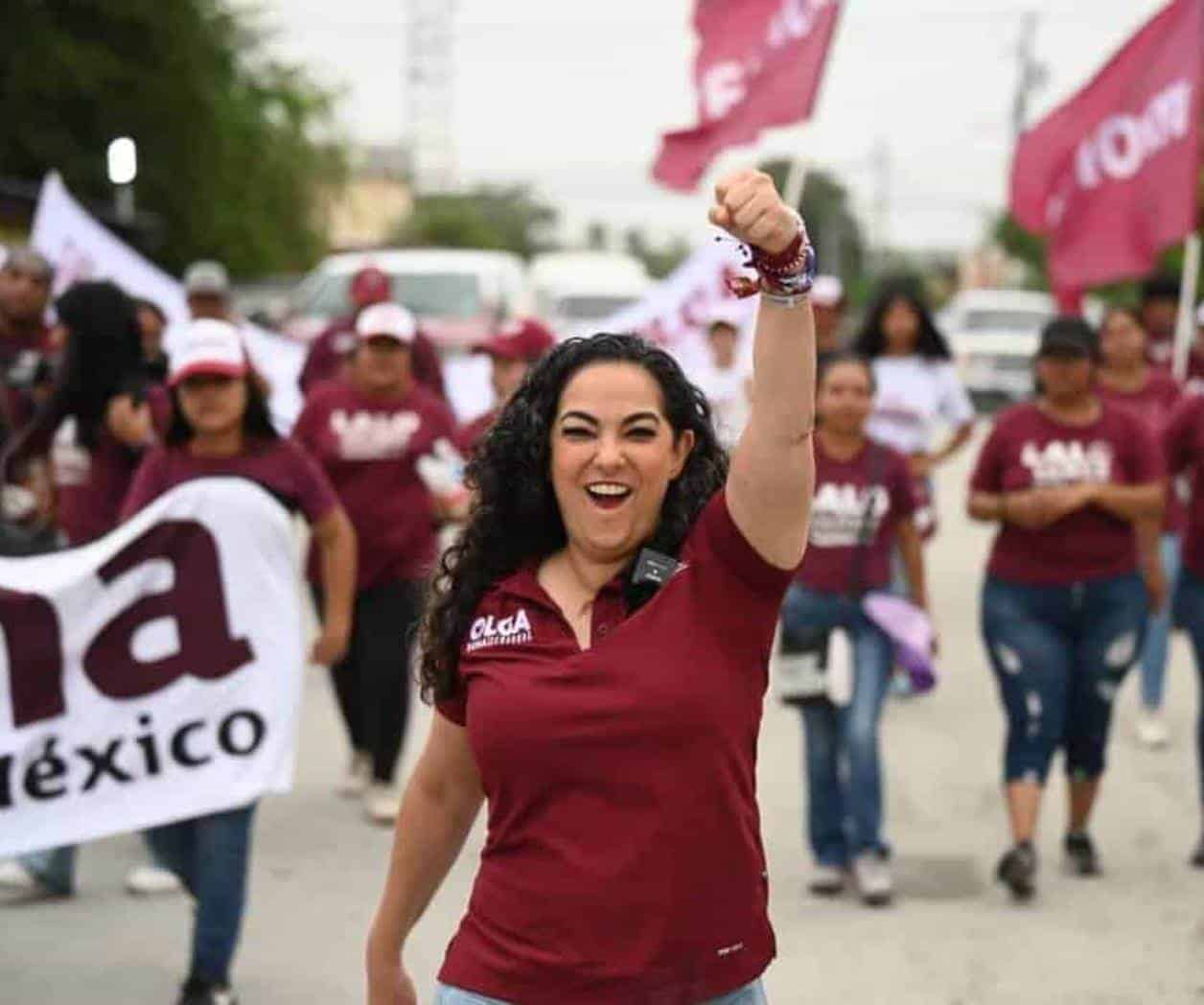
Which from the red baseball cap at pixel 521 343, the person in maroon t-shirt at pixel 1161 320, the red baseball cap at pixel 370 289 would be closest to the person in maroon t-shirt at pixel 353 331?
the red baseball cap at pixel 370 289

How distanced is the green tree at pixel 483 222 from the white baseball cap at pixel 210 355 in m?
71.0

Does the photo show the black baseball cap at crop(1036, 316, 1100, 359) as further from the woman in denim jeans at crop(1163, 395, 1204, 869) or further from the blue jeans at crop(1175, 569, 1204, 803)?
the blue jeans at crop(1175, 569, 1204, 803)

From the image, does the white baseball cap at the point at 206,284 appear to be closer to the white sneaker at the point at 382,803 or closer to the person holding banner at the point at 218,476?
the white sneaker at the point at 382,803

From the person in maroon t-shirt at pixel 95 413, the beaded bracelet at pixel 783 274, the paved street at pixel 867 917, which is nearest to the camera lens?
the beaded bracelet at pixel 783 274

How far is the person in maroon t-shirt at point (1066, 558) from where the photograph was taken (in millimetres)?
7730

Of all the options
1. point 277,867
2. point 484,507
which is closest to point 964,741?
point 277,867

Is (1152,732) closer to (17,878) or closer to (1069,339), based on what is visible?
(1069,339)

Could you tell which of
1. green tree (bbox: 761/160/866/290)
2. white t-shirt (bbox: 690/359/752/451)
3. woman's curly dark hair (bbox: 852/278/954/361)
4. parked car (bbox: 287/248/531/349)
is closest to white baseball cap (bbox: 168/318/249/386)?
woman's curly dark hair (bbox: 852/278/954/361)

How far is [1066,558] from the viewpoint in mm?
7785

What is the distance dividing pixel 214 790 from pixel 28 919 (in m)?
1.34

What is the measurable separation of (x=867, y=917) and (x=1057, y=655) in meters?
1.06

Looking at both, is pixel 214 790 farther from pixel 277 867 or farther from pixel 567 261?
pixel 567 261

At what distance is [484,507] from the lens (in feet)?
12.2

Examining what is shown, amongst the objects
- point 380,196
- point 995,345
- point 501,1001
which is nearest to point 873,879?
point 501,1001
